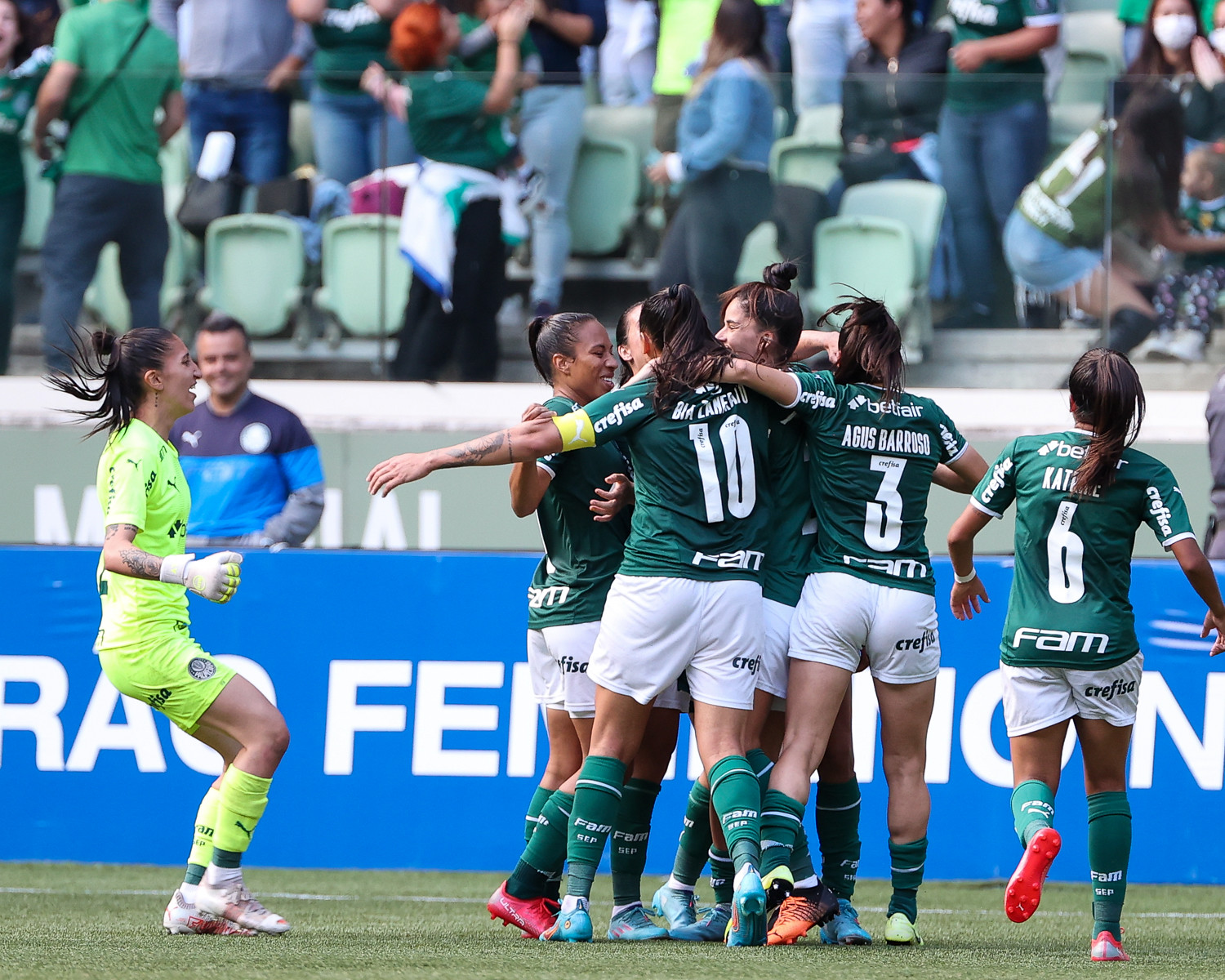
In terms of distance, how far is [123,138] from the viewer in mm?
9258

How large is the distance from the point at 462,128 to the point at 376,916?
5209mm

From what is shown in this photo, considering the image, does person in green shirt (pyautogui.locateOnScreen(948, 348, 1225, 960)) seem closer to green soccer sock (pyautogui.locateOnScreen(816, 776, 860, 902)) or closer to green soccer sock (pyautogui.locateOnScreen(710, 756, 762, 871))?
green soccer sock (pyautogui.locateOnScreen(816, 776, 860, 902))

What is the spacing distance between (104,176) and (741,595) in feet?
20.4

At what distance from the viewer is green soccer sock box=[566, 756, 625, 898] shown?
4.47m

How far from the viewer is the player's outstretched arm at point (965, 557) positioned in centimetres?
485

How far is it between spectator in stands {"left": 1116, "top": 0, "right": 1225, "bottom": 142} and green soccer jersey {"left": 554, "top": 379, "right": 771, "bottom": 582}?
536 centimetres

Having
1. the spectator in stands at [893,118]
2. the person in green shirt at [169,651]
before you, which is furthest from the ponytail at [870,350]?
the spectator in stands at [893,118]

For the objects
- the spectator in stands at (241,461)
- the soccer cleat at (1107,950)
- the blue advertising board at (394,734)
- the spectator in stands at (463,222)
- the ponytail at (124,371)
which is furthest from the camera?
the spectator in stands at (463,222)

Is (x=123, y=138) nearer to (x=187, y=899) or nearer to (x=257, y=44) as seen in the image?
(x=257, y=44)

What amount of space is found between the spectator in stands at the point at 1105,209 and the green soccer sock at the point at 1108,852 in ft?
15.6

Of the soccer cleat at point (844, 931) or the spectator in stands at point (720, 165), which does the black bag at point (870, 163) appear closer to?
the spectator in stands at point (720, 165)

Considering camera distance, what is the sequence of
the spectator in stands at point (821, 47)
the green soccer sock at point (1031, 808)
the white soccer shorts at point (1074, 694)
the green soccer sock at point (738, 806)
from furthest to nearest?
1. the spectator in stands at point (821, 47)
2. the white soccer shorts at point (1074, 694)
3. the green soccer sock at point (1031, 808)
4. the green soccer sock at point (738, 806)

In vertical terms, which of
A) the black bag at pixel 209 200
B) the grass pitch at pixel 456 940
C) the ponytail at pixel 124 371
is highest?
the black bag at pixel 209 200

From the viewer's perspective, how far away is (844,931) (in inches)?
186
